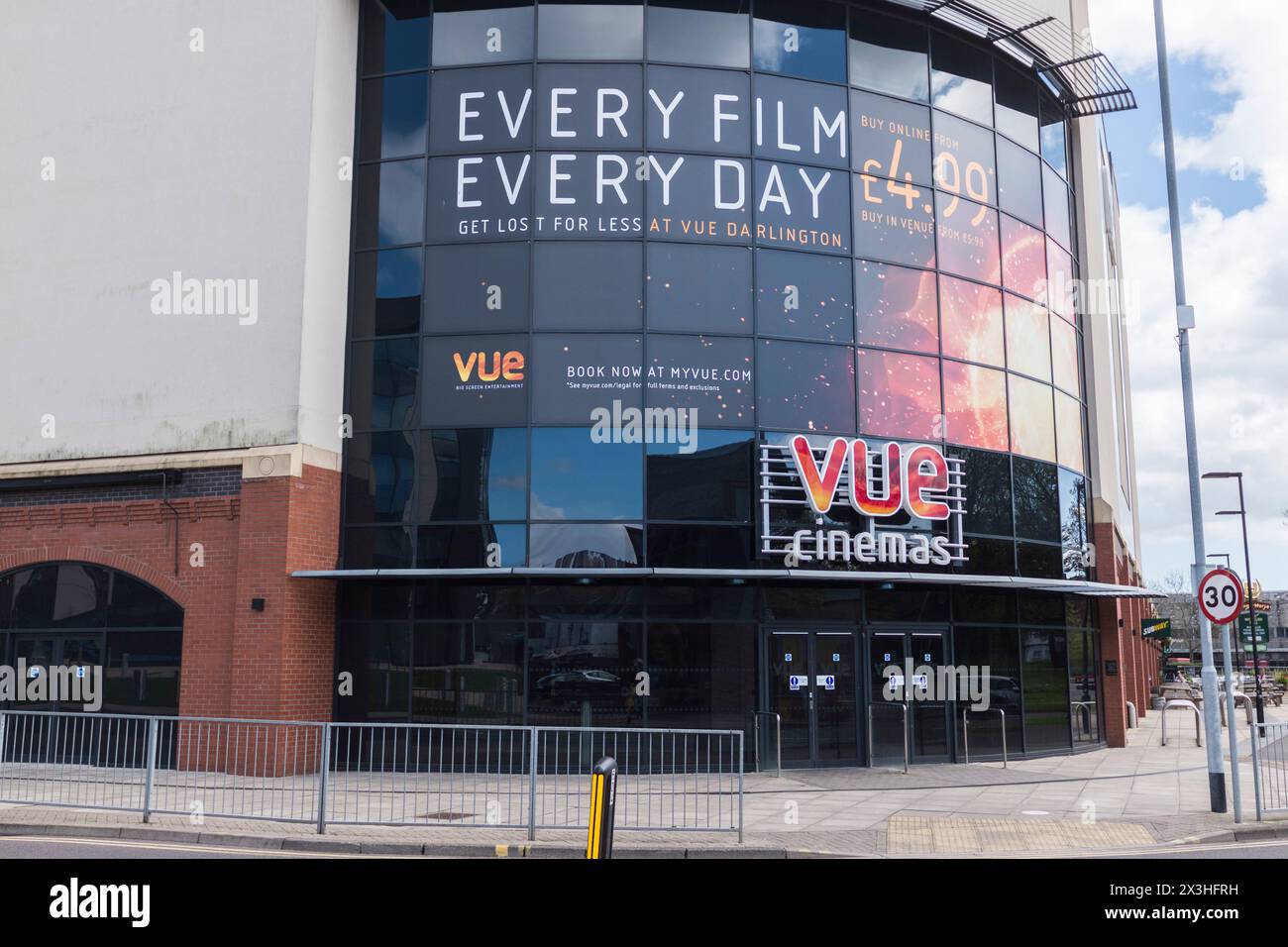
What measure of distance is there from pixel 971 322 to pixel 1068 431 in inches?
151

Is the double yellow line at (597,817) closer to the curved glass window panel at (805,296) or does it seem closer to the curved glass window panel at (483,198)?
the curved glass window panel at (805,296)

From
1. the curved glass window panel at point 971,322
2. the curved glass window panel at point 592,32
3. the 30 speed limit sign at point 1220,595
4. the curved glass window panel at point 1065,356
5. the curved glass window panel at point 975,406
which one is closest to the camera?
the 30 speed limit sign at point 1220,595

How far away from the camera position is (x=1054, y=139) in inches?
927

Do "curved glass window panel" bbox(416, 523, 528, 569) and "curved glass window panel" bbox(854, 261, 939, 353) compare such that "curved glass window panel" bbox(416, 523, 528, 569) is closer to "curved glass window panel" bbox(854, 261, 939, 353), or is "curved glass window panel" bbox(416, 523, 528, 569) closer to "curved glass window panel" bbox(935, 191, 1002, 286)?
"curved glass window panel" bbox(854, 261, 939, 353)

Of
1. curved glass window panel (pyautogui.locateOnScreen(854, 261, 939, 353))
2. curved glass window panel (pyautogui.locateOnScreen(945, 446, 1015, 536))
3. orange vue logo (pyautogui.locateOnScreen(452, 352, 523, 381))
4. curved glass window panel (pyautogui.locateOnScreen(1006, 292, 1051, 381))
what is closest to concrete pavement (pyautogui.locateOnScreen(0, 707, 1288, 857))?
curved glass window panel (pyautogui.locateOnScreen(945, 446, 1015, 536))

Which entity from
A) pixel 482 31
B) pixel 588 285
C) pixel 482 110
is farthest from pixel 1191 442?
pixel 482 31

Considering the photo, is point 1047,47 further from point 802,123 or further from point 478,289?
point 478,289

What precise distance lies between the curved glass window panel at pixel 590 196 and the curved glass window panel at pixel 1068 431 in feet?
31.4

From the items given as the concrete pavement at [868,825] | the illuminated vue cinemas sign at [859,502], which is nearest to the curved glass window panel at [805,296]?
the illuminated vue cinemas sign at [859,502]

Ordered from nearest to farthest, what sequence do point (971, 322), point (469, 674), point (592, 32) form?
point (469, 674) → point (592, 32) → point (971, 322)

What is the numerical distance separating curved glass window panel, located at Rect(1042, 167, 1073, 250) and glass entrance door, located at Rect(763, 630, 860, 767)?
400 inches

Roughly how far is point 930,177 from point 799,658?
29.8ft

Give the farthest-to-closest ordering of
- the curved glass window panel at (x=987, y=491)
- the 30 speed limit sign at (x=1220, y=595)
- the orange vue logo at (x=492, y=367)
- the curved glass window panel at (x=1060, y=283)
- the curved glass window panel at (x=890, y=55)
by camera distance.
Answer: the curved glass window panel at (x=1060, y=283) < the curved glass window panel at (x=890, y=55) < the curved glass window panel at (x=987, y=491) < the orange vue logo at (x=492, y=367) < the 30 speed limit sign at (x=1220, y=595)

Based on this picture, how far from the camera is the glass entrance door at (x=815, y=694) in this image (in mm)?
18062
